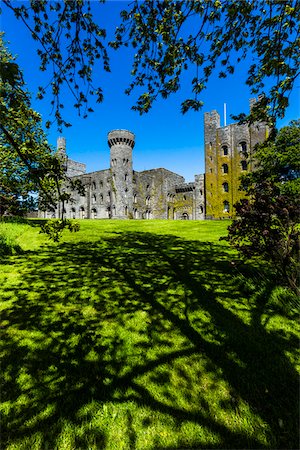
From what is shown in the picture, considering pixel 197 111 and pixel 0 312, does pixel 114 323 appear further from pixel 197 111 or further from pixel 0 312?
pixel 197 111

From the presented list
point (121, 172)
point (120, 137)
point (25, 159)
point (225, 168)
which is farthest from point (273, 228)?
point (120, 137)

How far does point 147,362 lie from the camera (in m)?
3.54

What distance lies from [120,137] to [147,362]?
4954cm

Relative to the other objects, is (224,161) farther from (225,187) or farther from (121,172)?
(121,172)

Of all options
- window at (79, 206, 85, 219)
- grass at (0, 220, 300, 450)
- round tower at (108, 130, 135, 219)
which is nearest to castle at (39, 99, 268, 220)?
round tower at (108, 130, 135, 219)

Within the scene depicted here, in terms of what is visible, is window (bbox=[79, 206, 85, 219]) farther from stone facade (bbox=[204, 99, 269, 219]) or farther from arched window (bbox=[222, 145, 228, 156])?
arched window (bbox=[222, 145, 228, 156])

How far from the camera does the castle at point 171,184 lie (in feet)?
142

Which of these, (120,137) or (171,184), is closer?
(120,137)

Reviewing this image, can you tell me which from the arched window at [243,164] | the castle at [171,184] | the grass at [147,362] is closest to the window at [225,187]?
the castle at [171,184]

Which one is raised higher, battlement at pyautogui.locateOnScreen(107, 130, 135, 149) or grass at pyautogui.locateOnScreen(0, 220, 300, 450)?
battlement at pyautogui.locateOnScreen(107, 130, 135, 149)

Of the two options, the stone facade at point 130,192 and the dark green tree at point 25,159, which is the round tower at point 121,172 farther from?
the dark green tree at point 25,159

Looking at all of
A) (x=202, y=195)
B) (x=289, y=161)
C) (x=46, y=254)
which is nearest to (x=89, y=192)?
(x=202, y=195)

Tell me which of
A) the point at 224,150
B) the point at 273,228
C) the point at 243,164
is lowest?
the point at 273,228

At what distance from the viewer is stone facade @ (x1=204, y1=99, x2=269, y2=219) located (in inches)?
1676
